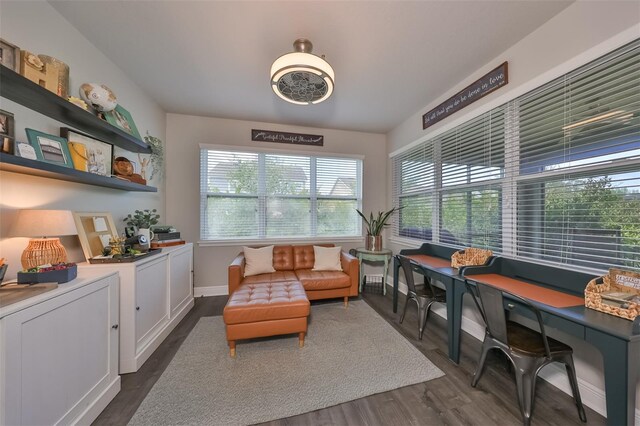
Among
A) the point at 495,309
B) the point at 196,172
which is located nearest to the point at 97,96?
the point at 196,172

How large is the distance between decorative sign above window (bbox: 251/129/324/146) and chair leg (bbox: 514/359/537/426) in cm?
357

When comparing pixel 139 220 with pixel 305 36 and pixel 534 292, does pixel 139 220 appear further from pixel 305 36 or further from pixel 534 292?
pixel 534 292

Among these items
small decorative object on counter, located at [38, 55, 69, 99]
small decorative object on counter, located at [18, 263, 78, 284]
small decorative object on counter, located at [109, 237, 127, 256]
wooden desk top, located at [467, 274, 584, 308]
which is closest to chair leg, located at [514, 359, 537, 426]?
wooden desk top, located at [467, 274, 584, 308]

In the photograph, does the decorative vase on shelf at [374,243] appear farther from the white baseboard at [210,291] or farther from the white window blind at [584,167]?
the white baseboard at [210,291]

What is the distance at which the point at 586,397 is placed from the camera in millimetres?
1525

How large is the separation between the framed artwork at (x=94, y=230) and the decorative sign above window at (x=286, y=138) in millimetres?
2234

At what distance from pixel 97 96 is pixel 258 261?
2357 mm

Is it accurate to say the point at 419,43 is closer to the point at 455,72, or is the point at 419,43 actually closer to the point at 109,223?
the point at 455,72

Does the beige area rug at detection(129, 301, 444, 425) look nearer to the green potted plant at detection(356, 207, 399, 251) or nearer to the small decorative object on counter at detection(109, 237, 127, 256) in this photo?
the small decorative object on counter at detection(109, 237, 127, 256)

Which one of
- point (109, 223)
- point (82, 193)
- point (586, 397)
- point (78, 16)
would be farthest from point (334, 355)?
point (78, 16)

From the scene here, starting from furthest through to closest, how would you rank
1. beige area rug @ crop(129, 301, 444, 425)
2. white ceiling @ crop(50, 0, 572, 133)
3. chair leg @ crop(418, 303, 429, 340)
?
chair leg @ crop(418, 303, 429, 340) → white ceiling @ crop(50, 0, 572, 133) → beige area rug @ crop(129, 301, 444, 425)

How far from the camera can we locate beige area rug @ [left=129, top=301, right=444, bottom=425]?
1.48m

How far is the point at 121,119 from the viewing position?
2.23 m

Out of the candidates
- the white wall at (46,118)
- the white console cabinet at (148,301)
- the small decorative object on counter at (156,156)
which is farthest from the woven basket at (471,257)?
the small decorative object on counter at (156,156)
